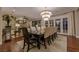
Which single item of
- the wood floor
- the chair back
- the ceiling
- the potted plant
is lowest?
the wood floor

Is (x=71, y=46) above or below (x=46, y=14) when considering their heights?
below

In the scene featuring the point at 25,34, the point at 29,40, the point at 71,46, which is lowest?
the point at 71,46

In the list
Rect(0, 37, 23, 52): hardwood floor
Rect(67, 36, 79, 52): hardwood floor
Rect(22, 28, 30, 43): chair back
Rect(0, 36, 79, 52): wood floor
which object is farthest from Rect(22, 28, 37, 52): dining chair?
Rect(67, 36, 79, 52): hardwood floor

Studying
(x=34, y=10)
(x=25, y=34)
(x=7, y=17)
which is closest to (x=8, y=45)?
(x=25, y=34)

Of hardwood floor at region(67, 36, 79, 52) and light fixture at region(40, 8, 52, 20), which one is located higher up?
light fixture at region(40, 8, 52, 20)

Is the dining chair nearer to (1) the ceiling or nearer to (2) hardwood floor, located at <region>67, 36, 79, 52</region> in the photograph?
(1) the ceiling

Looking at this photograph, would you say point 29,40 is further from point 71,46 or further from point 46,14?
point 71,46

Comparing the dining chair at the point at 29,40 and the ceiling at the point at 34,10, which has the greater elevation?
the ceiling at the point at 34,10

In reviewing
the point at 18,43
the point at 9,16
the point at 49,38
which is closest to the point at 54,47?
the point at 49,38

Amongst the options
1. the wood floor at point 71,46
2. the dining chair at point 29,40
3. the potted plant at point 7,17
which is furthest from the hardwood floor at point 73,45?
the potted plant at point 7,17

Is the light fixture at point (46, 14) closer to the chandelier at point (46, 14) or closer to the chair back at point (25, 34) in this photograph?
the chandelier at point (46, 14)

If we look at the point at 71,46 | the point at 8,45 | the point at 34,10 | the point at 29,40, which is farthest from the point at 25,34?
the point at 71,46
